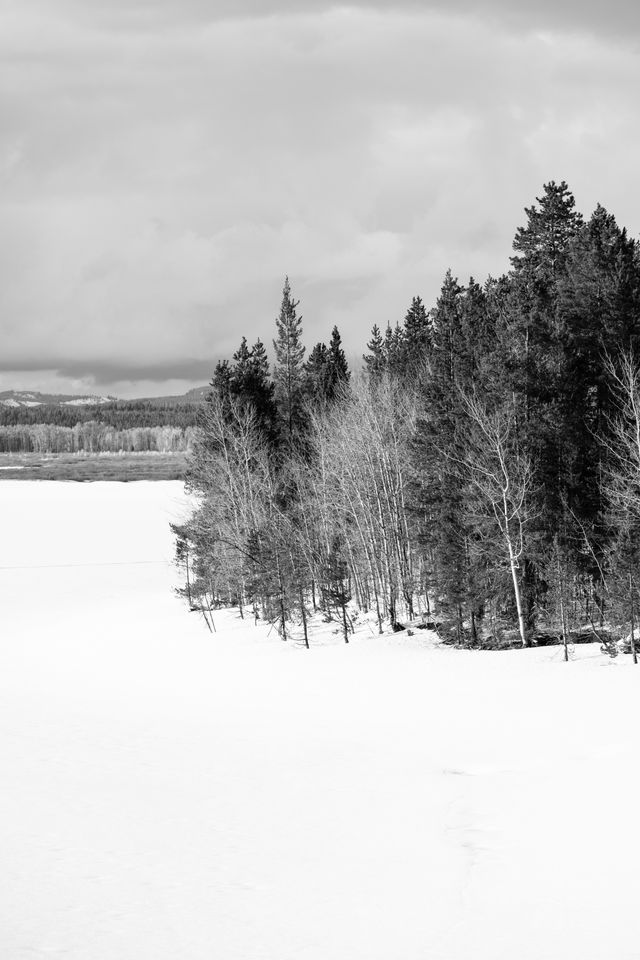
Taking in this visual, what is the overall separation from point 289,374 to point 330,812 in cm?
4852

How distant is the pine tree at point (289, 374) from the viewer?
2304 inches

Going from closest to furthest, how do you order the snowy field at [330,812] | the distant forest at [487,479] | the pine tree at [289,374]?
the snowy field at [330,812] < the distant forest at [487,479] < the pine tree at [289,374]

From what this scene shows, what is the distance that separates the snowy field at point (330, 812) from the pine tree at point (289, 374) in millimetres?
29495

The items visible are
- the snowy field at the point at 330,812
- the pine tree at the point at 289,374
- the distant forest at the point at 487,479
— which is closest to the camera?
the snowy field at the point at 330,812

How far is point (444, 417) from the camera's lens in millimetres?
36375

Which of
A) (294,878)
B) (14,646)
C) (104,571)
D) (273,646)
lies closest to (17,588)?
(104,571)

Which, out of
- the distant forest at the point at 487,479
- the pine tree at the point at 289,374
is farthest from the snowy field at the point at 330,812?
the pine tree at the point at 289,374

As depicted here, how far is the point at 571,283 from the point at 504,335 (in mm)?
7070

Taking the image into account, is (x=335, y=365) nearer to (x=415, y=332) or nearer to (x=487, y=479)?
(x=415, y=332)

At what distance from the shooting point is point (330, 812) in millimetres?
13414

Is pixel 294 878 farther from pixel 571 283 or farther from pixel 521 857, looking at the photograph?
pixel 571 283

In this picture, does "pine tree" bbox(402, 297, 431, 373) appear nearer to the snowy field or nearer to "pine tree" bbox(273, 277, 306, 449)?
"pine tree" bbox(273, 277, 306, 449)

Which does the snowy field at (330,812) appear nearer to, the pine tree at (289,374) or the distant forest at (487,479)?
the distant forest at (487,479)

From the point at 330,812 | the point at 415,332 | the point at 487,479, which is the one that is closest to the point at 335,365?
the point at 415,332
